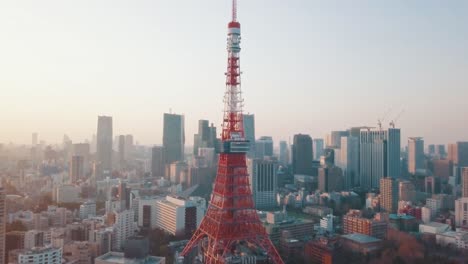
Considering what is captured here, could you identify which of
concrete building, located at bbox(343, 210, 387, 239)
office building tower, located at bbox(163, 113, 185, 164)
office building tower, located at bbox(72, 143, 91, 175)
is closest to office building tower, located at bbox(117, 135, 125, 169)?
office building tower, located at bbox(72, 143, 91, 175)

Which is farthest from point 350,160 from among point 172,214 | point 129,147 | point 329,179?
point 172,214

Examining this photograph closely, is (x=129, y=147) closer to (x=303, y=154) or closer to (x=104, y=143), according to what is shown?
(x=104, y=143)

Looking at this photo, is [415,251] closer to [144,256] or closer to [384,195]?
[144,256]

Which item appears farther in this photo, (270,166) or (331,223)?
(270,166)

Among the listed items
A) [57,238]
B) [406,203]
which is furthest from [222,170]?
[406,203]

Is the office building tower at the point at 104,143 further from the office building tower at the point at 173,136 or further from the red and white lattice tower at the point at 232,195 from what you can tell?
the red and white lattice tower at the point at 232,195

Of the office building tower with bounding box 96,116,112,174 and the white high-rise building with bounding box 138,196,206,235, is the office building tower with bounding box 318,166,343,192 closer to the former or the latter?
the white high-rise building with bounding box 138,196,206,235
